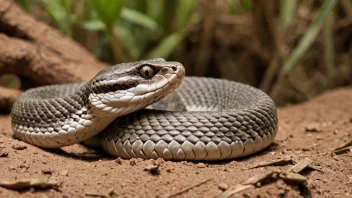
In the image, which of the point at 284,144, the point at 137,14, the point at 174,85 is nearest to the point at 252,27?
the point at 137,14

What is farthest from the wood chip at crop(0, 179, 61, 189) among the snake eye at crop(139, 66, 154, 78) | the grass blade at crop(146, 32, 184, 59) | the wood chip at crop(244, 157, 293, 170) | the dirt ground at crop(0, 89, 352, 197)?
the grass blade at crop(146, 32, 184, 59)

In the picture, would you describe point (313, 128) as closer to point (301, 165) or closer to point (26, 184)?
point (301, 165)

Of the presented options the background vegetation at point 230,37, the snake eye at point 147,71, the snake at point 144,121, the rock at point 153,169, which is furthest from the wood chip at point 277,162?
the background vegetation at point 230,37

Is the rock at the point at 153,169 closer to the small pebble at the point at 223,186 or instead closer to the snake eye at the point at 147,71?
the small pebble at the point at 223,186

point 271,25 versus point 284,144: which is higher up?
point 271,25

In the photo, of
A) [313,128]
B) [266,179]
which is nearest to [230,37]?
[313,128]

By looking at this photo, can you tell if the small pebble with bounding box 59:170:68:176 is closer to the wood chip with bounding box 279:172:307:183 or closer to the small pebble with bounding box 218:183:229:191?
the small pebble with bounding box 218:183:229:191

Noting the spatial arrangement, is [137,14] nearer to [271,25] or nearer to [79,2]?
[79,2]
